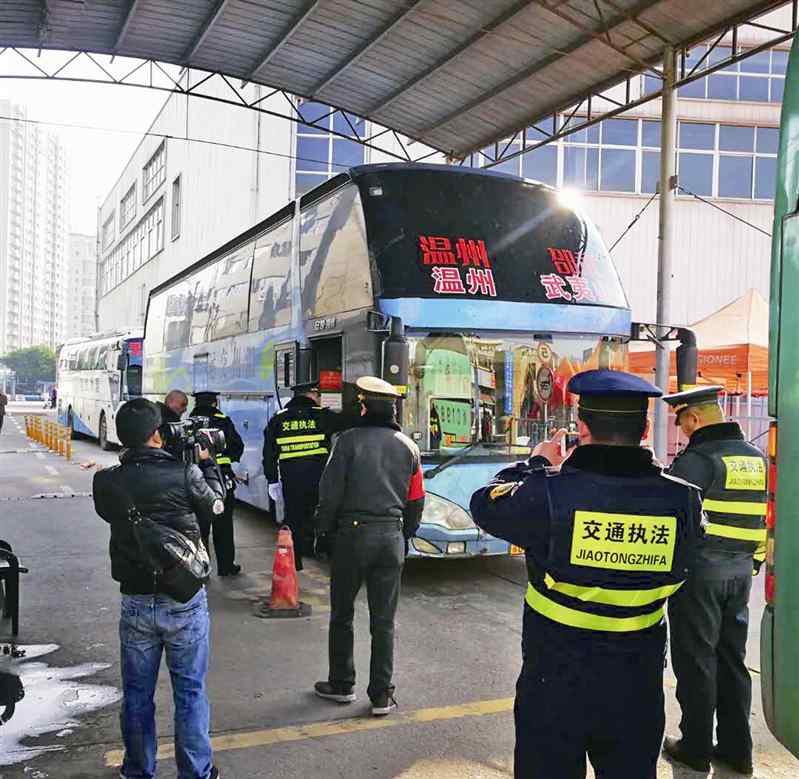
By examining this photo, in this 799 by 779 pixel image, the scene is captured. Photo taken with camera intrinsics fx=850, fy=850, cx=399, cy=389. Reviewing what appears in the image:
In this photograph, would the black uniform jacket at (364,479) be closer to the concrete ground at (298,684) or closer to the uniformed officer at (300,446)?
the concrete ground at (298,684)

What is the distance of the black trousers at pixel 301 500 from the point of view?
7867 mm

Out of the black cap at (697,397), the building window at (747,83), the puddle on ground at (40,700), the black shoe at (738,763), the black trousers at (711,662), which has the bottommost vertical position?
the puddle on ground at (40,700)

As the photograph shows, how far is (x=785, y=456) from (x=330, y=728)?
297 centimetres

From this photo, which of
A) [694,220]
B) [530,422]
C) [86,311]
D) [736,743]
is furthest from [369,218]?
[86,311]

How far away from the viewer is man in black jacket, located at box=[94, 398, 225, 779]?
148 inches

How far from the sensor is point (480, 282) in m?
7.95

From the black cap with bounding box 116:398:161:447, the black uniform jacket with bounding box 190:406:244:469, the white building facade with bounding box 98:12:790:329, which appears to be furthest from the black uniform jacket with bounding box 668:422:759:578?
the white building facade with bounding box 98:12:790:329

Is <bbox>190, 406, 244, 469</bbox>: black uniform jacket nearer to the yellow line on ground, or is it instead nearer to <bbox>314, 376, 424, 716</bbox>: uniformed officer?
<bbox>314, 376, 424, 716</bbox>: uniformed officer

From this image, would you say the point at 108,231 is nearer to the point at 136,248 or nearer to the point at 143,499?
the point at 136,248

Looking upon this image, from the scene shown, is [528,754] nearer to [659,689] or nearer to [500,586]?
[659,689]

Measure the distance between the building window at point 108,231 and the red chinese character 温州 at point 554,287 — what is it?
62939 millimetres

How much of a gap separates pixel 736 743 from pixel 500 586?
4015 millimetres

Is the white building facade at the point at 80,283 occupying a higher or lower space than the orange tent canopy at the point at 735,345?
→ higher

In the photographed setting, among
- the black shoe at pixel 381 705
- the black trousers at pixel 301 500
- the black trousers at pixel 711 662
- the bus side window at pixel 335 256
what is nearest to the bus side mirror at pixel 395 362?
the bus side window at pixel 335 256
